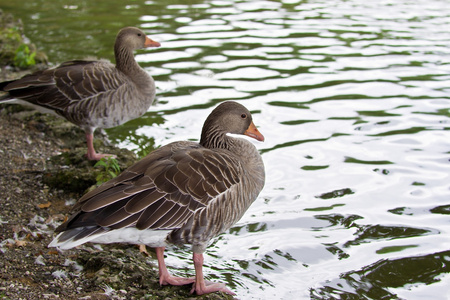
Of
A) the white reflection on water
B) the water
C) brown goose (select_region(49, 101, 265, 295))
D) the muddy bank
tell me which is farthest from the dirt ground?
the white reflection on water

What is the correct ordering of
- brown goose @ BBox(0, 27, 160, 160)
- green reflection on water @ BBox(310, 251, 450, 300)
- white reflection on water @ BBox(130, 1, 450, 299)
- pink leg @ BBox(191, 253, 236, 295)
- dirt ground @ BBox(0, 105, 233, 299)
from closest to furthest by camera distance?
1. dirt ground @ BBox(0, 105, 233, 299)
2. pink leg @ BBox(191, 253, 236, 295)
3. green reflection on water @ BBox(310, 251, 450, 300)
4. white reflection on water @ BBox(130, 1, 450, 299)
5. brown goose @ BBox(0, 27, 160, 160)

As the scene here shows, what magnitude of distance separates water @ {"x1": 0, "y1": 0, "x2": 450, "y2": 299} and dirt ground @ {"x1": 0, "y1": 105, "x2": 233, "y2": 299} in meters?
0.76

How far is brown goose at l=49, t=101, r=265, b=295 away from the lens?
439cm

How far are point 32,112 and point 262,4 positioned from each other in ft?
31.4

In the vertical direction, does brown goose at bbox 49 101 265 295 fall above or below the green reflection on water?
above

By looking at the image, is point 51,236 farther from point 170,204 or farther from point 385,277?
point 385,277

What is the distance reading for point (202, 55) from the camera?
12070 mm

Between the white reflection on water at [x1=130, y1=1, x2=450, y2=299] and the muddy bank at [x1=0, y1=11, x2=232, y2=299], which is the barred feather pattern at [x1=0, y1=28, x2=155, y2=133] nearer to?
the muddy bank at [x1=0, y1=11, x2=232, y2=299]

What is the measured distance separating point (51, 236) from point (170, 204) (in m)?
1.69

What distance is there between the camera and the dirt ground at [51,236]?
4.77m

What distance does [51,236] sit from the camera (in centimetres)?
562

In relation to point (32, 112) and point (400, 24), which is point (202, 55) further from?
point (400, 24)

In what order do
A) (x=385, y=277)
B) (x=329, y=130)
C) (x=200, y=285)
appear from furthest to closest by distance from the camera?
(x=329, y=130)
(x=385, y=277)
(x=200, y=285)

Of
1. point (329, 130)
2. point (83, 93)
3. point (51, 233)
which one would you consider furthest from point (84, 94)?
point (329, 130)
